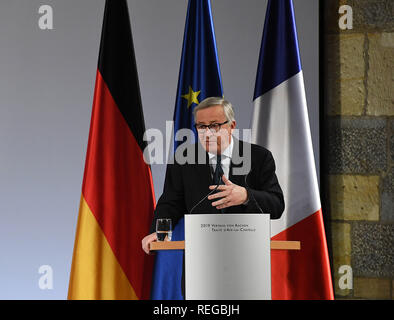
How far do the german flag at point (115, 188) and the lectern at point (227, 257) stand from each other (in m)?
1.39

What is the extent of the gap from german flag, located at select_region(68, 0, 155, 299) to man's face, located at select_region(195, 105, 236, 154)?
0.89 meters

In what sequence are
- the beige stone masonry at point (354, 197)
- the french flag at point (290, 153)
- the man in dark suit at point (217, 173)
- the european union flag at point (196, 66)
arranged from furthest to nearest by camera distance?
1. the beige stone masonry at point (354, 197)
2. the european union flag at point (196, 66)
3. the french flag at point (290, 153)
4. the man in dark suit at point (217, 173)

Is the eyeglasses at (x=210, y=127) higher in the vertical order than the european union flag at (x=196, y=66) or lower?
lower

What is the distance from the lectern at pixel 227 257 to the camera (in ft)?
5.34

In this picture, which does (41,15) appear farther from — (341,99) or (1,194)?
(341,99)

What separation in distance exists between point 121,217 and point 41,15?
1599 millimetres

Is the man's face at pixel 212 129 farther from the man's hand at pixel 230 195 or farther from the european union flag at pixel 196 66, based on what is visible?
the european union flag at pixel 196 66

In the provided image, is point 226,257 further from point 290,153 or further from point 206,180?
point 290,153

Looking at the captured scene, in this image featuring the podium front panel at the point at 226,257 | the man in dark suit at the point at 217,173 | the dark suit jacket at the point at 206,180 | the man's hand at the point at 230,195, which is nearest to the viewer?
the podium front panel at the point at 226,257

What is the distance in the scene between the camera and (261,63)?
315 cm

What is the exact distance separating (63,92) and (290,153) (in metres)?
1.63

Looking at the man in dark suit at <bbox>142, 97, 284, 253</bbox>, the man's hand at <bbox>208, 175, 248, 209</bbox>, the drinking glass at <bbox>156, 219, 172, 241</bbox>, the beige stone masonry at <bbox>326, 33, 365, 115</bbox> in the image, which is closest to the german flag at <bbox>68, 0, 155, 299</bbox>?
the man in dark suit at <bbox>142, 97, 284, 253</bbox>

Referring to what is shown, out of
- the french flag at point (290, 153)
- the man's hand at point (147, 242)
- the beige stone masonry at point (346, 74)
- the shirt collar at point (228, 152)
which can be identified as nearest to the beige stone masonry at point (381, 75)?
the beige stone masonry at point (346, 74)
